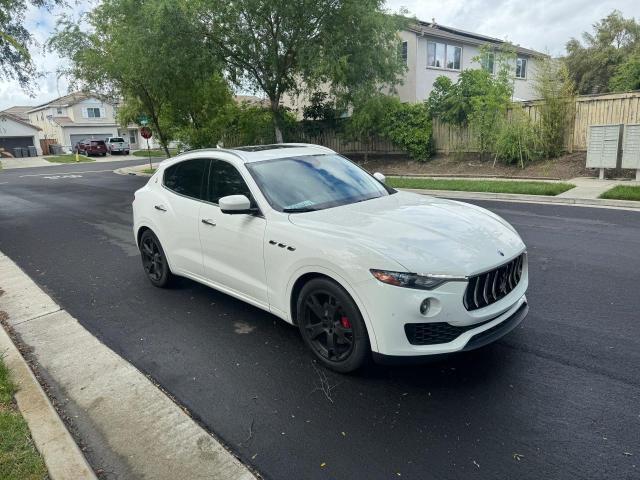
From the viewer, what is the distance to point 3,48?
13422mm

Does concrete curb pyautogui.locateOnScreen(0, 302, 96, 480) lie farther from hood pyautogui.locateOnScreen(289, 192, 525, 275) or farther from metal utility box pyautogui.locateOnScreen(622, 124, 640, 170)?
metal utility box pyautogui.locateOnScreen(622, 124, 640, 170)

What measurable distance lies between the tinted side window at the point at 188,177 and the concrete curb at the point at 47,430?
2168 mm

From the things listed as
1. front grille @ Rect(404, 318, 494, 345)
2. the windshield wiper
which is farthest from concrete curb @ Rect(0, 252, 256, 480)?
the windshield wiper

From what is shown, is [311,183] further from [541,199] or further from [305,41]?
[305,41]

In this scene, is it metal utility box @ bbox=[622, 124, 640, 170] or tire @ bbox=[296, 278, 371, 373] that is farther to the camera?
metal utility box @ bbox=[622, 124, 640, 170]

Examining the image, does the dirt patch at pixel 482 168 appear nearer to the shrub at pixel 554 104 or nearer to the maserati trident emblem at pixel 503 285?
the shrub at pixel 554 104

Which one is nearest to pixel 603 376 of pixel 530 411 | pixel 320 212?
pixel 530 411

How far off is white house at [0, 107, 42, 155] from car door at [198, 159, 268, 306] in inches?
2561

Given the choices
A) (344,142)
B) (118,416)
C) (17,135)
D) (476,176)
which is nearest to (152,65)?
(344,142)

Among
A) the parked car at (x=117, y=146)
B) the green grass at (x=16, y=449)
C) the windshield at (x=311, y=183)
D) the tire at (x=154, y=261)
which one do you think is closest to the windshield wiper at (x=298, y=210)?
the windshield at (x=311, y=183)

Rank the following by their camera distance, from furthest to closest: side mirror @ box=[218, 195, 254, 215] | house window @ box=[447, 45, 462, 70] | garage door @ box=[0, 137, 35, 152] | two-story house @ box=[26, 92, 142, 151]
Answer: two-story house @ box=[26, 92, 142, 151] → garage door @ box=[0, 137, 35, 152] → house window @ box=[447, 45, 462, 70] → side mirror @ box=[218, 195, 254, 215]

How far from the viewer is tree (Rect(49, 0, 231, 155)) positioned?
1939 cm

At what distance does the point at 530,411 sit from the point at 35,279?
6.40 meters

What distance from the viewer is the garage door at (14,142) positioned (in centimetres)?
5825
